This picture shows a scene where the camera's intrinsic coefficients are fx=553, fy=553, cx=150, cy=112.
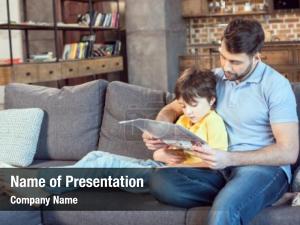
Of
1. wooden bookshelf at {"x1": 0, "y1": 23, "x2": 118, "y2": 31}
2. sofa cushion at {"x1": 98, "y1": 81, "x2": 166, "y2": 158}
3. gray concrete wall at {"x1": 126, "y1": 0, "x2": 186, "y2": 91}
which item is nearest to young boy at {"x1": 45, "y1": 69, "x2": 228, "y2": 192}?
sofa cushion at {"x1": 98, "y1": 81, "x2": 166, "y2": 158}

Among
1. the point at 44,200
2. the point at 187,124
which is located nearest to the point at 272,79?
the point at 187,124

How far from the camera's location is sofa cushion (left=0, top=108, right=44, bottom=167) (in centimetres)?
284

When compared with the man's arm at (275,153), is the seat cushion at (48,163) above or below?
below

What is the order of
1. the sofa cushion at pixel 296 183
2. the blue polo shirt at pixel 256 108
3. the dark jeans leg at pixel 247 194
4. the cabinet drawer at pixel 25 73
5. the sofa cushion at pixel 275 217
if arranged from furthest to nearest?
1. the cabinet drawer at pixel 25 73
2. the sofa cushion at pixel 296 183
3. the blue polo shirt at pixel 256 108
4. the sofa cushion at pixel 275 217
5. the dark jeans leg at pixel 247 194

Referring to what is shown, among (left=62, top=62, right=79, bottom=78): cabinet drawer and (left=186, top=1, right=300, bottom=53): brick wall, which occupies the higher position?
(left=186, top=1, right=300, bottom=53): brick wall

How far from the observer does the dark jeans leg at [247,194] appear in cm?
188

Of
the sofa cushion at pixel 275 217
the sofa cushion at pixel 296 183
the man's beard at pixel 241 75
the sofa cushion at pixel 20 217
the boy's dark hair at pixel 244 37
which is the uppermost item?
the boy's dark hair at pixel 244 37

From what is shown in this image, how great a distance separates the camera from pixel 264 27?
26.0 ft

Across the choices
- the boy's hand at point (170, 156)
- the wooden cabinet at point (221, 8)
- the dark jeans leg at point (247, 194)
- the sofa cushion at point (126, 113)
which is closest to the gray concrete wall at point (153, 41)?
the wooden cabinet at point (221, 8)

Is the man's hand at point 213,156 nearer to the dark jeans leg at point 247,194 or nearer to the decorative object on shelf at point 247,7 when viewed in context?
the dark jeans leg at point 247,194

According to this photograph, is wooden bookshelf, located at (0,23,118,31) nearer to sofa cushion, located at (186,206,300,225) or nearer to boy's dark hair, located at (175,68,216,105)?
boy's dark hair, located at (175,68,216,105)

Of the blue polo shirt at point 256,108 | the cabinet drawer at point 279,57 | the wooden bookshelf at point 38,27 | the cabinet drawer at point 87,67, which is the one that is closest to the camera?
the blue polo shirt at point 256,108

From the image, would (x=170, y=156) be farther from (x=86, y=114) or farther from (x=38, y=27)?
(x=38, y=27)

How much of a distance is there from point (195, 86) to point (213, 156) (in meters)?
0.32
